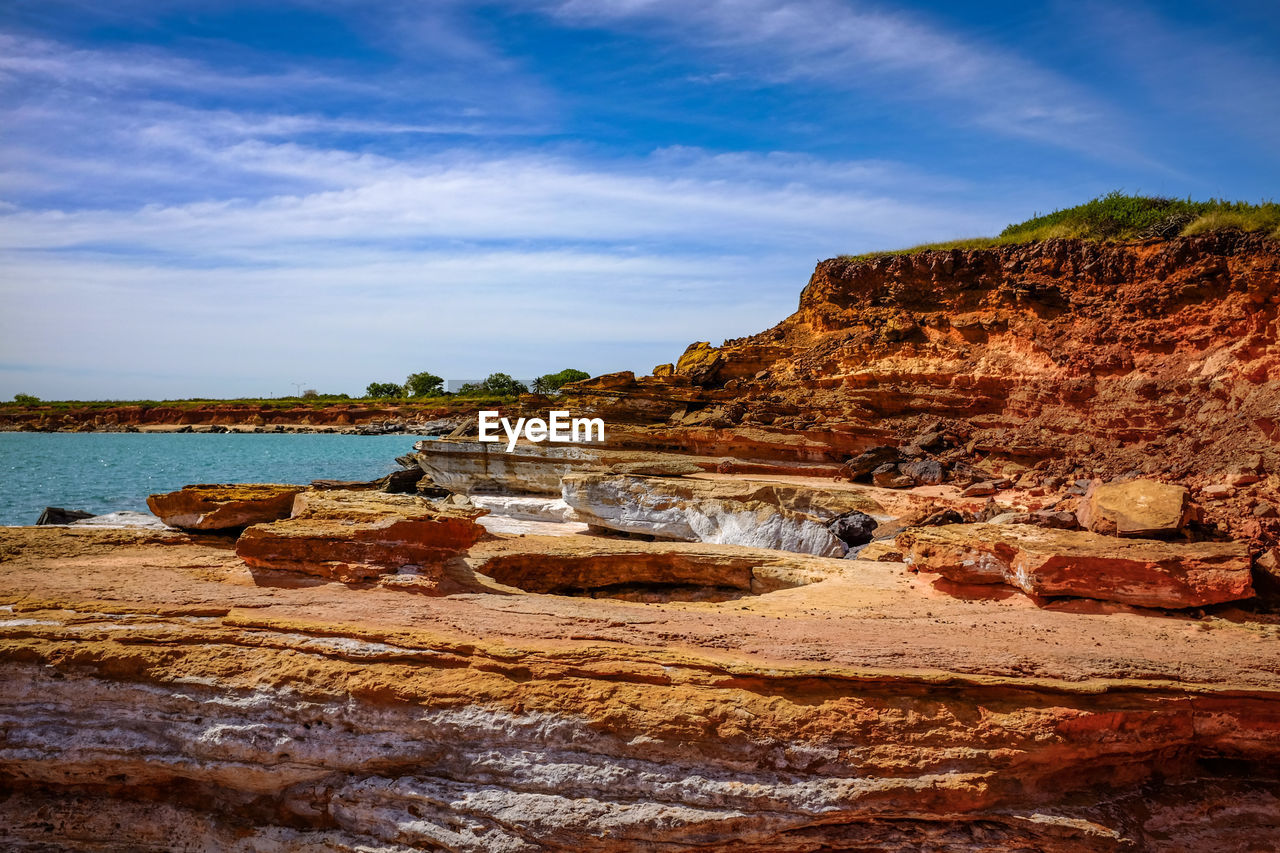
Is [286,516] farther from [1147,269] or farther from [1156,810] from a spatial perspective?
[1147,269]

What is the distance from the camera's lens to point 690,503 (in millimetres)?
12438

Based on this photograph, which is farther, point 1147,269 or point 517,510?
point 1147,269

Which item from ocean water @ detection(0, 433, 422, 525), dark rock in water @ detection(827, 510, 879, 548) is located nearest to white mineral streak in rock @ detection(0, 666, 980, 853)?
dark rock in water @ detection(827, 510, 879, 548)

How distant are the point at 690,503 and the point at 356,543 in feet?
22.4

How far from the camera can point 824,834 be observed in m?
4.43

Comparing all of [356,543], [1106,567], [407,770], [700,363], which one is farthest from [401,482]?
[1106,567]

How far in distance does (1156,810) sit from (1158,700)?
62cm

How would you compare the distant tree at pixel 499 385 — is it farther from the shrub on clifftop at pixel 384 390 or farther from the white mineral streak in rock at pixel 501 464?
the white mineral streak in rock at pixel 501 464

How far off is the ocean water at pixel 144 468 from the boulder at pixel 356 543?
15463mm

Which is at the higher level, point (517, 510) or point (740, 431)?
point (740, 431)

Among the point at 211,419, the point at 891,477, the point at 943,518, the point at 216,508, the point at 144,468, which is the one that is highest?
the point at 211,419

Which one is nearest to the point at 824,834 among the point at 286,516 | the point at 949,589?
the point at 949,589

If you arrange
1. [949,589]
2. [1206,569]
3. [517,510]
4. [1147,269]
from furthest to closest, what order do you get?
1. [1147,269]
2. [517,510]
3. [949,589]
4. [1206,569]

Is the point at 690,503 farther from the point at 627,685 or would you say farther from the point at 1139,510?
the point at 627,685
